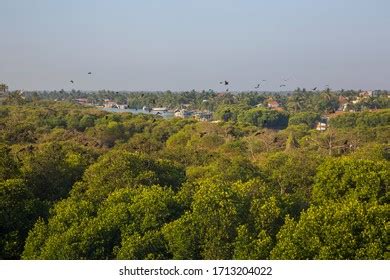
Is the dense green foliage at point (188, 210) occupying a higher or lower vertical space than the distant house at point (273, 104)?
higher

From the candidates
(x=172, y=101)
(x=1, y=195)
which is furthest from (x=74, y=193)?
(x=172, y=101)

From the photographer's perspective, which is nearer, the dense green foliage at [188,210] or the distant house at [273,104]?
the dense green foliage at [188,210]

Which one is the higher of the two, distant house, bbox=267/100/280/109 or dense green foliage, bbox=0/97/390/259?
dense green foliage, bbox=0/97/390/259

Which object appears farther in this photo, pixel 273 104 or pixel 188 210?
pixel 273 104

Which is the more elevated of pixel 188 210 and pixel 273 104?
pixel 188 210

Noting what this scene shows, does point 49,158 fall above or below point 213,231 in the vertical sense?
above

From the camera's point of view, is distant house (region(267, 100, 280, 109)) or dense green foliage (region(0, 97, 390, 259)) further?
distant house (region(267, 100, 280, 109))
